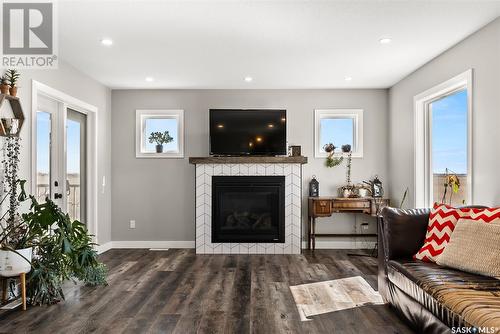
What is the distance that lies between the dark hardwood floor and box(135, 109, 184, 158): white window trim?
171 cm

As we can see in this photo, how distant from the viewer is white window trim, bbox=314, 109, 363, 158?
577cm

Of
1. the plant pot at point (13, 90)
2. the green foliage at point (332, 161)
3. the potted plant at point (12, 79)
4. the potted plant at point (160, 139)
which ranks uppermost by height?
the potted plant at point (12, 79)

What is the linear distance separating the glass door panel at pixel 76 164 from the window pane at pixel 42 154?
0.44 m

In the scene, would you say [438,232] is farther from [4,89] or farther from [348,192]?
[4,89]

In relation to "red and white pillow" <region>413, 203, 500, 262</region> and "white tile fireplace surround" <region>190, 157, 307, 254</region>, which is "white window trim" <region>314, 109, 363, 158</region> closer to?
"white tile fireplace surround" <region>190, 157, 307, 254</region>

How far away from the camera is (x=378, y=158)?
579cm

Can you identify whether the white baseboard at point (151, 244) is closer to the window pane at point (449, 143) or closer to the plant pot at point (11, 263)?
the plant pot at point (11, 263)

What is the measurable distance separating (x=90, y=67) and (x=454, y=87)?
430 centimetres

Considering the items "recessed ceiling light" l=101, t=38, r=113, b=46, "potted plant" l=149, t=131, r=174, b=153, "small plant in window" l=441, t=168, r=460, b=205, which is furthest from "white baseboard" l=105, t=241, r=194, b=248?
"small plant in window" l=441, t=168, r=460, b=205

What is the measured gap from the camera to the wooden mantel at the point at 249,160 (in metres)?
5.38

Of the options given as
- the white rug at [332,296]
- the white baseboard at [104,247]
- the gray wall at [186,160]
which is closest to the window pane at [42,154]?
the white baseboard at [104,247]

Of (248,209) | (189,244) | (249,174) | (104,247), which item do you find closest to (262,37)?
(249,174)

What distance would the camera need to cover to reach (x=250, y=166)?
5465 mm

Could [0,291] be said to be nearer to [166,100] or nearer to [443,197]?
[166,100]
